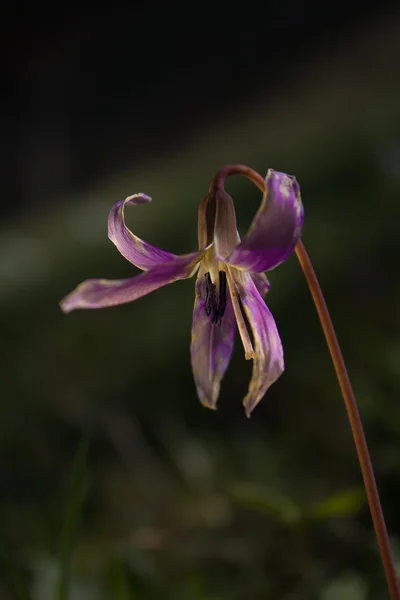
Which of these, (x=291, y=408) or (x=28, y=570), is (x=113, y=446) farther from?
(x=28, y=570)

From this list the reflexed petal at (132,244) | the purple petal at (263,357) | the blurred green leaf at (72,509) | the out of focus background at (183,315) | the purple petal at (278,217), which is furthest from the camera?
the out of focus background at (183,315)

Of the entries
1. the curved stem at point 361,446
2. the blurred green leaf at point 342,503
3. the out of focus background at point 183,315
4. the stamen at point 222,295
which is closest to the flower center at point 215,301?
the stamen at point 222,295

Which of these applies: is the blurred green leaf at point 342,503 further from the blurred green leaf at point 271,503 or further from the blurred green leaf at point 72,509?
the blurred green leaf at point 72,509

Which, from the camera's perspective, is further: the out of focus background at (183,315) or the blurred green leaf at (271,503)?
the out of focus background at (183,315)

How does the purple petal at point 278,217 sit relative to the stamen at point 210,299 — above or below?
above

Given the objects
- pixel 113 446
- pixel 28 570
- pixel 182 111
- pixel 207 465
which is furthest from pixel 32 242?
pixel 28 570

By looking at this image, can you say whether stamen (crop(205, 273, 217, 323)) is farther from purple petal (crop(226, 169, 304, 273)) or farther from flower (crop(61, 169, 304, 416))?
purple petal (crop(226, 169, 304, 273))

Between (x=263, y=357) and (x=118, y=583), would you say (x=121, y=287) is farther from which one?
(x=118, y=583)

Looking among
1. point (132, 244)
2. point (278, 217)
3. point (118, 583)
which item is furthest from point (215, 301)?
point (118, 583)
